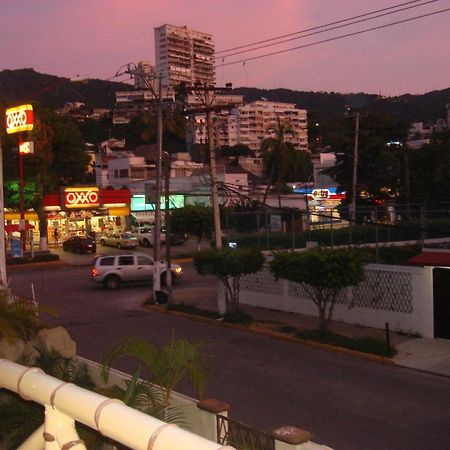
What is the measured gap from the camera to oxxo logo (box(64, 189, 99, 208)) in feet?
178

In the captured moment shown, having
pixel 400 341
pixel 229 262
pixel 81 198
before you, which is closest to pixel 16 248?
pixel 81 198

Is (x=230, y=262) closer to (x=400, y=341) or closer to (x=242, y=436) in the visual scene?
(x=400, y=341)

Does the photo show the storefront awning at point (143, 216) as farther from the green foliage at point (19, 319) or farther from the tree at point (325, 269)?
the green foliage at point (19, 319)

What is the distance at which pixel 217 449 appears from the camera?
2.74 meters

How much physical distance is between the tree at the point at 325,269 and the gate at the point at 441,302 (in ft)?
6.60

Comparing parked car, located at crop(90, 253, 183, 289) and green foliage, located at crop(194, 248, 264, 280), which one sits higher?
green foliage, located at crop(194, 248, 264, 280)

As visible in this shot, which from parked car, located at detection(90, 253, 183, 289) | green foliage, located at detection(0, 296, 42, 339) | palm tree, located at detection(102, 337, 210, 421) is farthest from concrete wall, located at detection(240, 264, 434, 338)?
palm tree, located at detection(102, 337, 210, 421)

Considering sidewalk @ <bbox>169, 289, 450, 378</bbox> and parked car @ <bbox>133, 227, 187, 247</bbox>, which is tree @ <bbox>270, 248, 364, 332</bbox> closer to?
sidewalk @ <bbox>169, 289, 450, 378</bbox>

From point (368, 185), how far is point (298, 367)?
3856 cm

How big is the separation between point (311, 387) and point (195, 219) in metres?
38.6

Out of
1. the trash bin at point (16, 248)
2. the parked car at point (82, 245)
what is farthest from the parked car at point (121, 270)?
the parked car at point (82, 245)

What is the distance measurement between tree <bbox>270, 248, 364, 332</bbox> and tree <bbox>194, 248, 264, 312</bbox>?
7.04 ft

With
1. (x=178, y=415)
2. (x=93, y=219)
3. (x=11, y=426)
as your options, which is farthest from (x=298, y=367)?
(x=93, y=219)

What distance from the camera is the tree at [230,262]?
68.9ft
